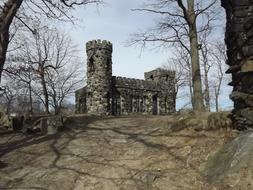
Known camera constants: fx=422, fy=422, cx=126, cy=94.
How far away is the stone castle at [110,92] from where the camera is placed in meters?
43.4

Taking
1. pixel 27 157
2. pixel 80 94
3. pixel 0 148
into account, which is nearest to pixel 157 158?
pixel 27 157

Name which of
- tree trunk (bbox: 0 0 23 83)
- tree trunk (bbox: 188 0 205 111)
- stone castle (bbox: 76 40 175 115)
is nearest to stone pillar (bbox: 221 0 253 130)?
tree trunk (bbox: 0 0 23 83)

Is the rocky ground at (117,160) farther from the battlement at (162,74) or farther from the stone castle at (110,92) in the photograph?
the battlement at (162,74)

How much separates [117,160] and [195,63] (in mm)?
9386

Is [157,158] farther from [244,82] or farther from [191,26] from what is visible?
[191,26]

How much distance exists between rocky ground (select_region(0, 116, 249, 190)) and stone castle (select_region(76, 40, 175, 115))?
2697 cm

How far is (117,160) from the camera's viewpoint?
12.4 metres

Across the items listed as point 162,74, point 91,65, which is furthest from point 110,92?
point 162,74

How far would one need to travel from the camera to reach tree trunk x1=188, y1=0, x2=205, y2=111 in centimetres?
1986

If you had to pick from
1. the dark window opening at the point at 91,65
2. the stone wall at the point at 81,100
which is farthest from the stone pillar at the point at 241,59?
the stone wall at the point at 81,100

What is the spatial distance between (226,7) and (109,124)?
8290mm

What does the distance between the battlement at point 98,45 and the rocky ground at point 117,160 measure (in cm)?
2873

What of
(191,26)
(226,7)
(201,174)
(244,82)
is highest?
(191,26)

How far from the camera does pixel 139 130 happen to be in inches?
636
